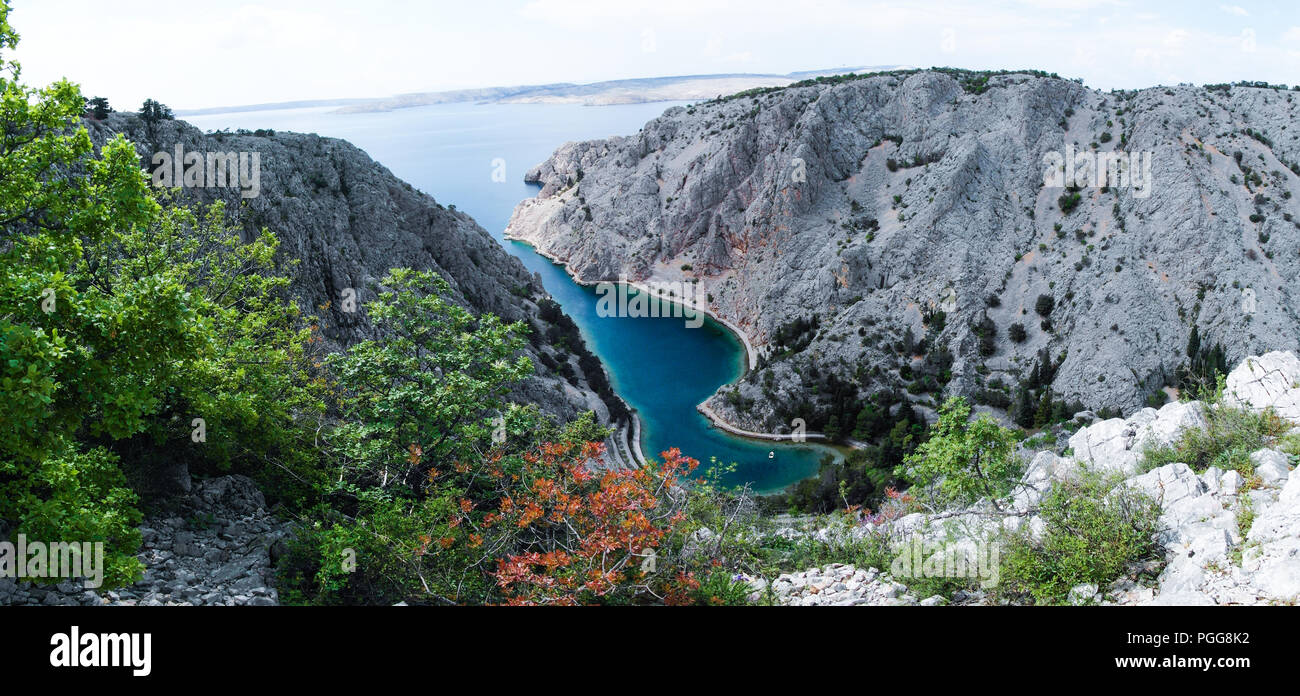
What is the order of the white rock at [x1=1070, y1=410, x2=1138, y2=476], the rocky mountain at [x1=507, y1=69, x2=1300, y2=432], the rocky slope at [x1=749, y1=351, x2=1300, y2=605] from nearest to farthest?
the rocky slope at [x1=749, y1=351, x2=1300, y2=605], the white rock at [x1=1070, y1=410, x2=1138, y2=476], the rocky mountain at [x1=507, y1=69, x2=1300, y2=432]

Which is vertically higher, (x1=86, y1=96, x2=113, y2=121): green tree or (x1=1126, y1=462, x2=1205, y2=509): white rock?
(x1=86, y1=96, x2=113, y2=121): green tree

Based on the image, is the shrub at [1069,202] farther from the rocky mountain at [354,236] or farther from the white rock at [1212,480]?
the white rock at [1212,480]

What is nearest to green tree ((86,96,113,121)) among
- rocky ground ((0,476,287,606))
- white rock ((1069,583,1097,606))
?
rocky ground ((0,476,287,606))

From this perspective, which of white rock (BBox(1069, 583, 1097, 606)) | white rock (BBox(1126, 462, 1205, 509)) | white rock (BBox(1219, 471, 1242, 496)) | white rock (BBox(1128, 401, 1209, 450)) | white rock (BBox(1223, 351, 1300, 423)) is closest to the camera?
white rock (BBox(1069, 583, 1097, 606))

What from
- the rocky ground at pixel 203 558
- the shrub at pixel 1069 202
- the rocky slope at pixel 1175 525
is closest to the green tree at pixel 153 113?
the rocky ground at pixel 203 558

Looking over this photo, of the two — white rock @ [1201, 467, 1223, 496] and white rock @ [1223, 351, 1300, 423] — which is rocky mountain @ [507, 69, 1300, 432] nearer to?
white rock @ [1223, 351, 1300, 423]

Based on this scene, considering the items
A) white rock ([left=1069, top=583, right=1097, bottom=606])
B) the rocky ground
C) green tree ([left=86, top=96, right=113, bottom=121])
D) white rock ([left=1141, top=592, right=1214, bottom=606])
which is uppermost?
green tree ([left=86, top=96, right=113, bottom=121])
